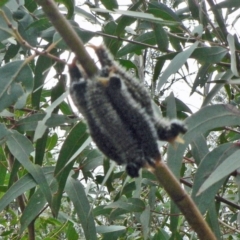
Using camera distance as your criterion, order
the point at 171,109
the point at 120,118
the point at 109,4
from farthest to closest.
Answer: the point at 109,4 → the point at 171,109 → the point at 120,118

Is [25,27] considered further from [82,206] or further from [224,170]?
[224,170]

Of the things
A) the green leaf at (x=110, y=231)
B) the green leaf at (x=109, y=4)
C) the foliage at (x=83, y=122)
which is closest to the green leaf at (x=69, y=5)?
the foliage at (x=83, y=122)

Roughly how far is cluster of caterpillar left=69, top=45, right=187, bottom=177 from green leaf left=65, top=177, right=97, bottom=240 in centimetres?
62

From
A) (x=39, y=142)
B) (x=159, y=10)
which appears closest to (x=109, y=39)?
(x=159, y=10)

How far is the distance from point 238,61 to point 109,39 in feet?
1.00

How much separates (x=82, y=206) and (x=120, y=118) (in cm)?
72

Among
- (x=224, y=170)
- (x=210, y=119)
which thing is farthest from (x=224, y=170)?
(x=210, y=119)

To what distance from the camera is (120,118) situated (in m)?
0.51

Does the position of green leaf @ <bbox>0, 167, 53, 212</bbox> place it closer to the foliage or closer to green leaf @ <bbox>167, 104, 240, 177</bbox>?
the foliage

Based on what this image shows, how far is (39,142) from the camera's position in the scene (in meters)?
1.19

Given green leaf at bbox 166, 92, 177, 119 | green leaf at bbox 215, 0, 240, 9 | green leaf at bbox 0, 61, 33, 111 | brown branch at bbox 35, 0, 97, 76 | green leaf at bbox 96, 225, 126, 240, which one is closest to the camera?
brown branch at bbox 35, 0, 97, 76

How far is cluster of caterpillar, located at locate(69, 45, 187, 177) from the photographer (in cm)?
51

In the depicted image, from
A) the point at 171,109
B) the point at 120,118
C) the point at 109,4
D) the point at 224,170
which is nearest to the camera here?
the point at 120,118

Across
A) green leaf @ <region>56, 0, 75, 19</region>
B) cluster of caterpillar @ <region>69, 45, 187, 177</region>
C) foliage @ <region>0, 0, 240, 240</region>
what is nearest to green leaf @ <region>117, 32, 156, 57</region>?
foliage @ <region>0, 0, 240, 240</region>
